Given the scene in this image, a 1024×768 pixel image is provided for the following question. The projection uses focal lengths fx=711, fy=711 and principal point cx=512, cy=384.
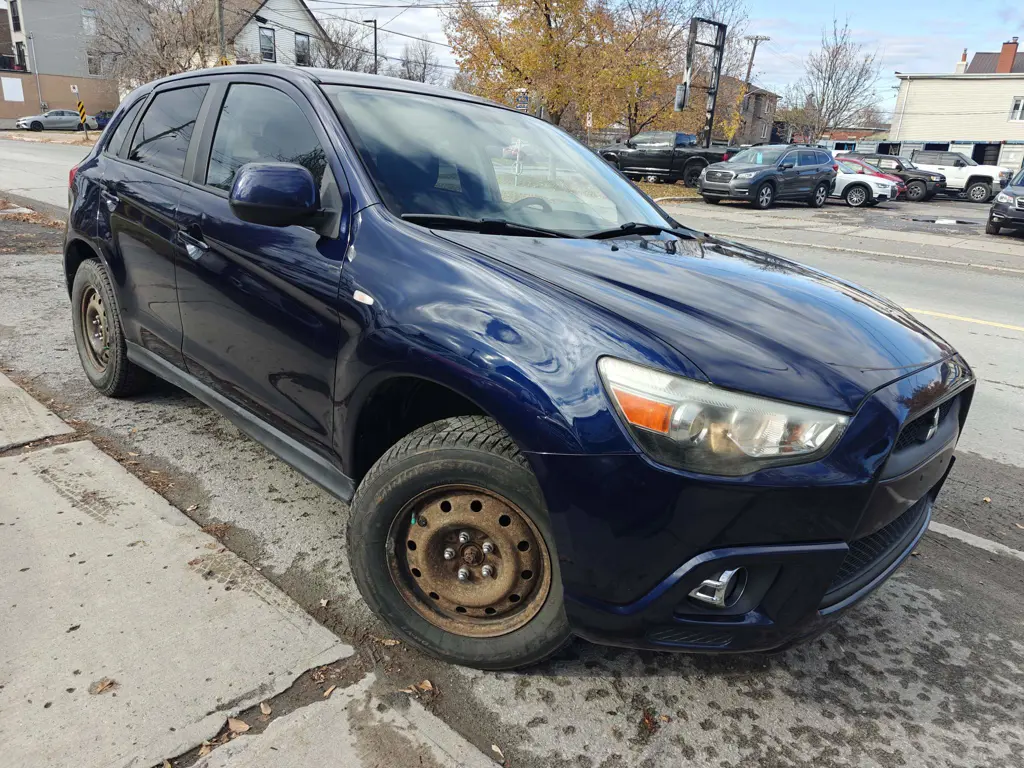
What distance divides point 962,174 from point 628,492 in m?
34.4

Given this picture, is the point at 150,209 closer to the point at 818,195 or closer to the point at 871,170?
the point at 818,195

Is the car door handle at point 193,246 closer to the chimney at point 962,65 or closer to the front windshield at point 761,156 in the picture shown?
the front windshield at point 761,156

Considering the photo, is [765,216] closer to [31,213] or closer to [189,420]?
[31,213]

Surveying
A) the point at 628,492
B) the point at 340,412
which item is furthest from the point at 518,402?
the point at 340,412

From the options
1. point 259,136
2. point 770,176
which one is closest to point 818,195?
point 770,176

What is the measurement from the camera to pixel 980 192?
29.3 metres

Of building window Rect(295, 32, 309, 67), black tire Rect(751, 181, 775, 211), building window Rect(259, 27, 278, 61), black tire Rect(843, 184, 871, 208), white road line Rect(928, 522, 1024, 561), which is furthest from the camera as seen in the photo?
building window Rect(295, 32, 309, 67)

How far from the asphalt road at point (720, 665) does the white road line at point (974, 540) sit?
0.02 meters

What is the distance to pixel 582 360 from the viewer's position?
179 cm

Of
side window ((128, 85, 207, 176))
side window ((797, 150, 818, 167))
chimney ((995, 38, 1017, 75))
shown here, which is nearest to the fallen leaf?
side window ((128, 85, 207, 176))

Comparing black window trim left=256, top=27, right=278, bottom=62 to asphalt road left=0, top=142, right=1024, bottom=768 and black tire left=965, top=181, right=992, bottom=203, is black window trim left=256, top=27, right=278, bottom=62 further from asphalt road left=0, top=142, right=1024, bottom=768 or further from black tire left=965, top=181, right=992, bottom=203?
asphalt road left=0, top=142, right=1024, bottom=768

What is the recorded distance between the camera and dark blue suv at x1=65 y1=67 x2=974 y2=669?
1732mm

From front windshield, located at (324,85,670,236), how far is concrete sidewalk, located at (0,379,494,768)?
4.80ft

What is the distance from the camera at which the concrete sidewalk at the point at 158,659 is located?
6.12 feet
